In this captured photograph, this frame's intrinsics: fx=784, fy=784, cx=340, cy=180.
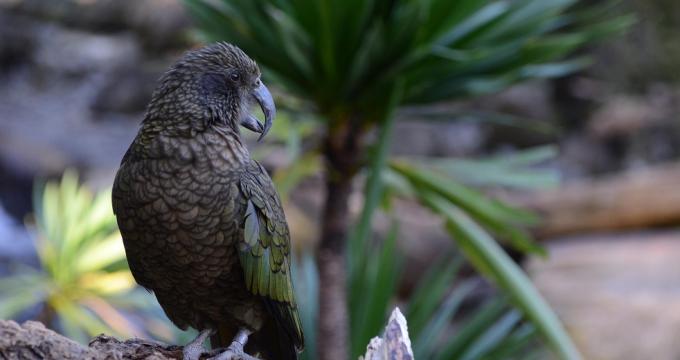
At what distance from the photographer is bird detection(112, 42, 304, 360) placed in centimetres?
165

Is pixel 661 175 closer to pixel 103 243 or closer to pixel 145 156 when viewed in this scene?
pixel 103 243

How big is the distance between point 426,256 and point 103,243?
10.0ft

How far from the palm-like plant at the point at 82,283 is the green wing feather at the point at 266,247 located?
89.1 inches

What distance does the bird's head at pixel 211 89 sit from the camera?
5.51 ft

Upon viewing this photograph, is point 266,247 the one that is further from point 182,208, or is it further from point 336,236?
point 336,236

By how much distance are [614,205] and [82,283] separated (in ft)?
14.2

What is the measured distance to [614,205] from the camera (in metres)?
6.48

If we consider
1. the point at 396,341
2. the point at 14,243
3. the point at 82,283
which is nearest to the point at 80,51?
the point at 14,243

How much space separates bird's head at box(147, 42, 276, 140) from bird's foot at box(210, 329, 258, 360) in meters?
0.48

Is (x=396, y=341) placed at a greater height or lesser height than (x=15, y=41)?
lesser

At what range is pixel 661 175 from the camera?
261 inches

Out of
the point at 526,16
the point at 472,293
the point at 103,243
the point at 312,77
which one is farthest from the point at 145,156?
the point at 472,293

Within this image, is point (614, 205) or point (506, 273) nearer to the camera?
point (506, 273)

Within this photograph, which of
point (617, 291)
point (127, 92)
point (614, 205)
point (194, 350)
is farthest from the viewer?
point (127, 92)
